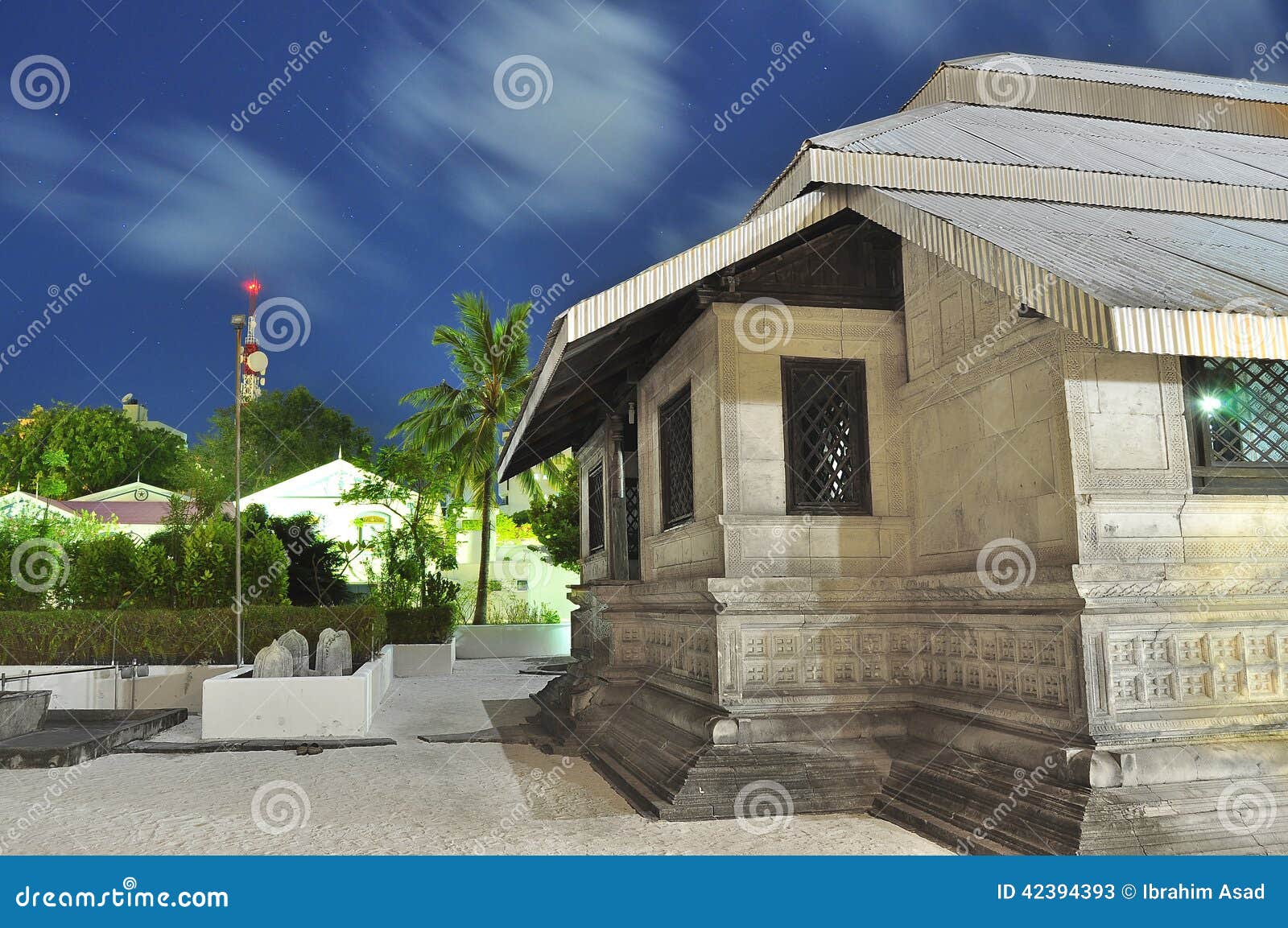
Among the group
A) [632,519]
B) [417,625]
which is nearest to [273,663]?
[632,519]

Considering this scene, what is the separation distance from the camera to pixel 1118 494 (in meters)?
5.40

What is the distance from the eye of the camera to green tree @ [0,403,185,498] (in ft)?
159

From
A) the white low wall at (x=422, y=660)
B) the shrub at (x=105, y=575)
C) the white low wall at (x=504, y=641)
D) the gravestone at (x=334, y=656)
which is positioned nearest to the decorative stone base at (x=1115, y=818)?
the gravestone at (x=334, y=656)

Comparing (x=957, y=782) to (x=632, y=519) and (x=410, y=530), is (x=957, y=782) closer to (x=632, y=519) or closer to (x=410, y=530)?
(x=632, y=519)

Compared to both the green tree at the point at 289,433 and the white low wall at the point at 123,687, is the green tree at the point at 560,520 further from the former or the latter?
the green tree at the point at 289,433

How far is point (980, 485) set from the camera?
650cm

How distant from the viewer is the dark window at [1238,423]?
5605mm

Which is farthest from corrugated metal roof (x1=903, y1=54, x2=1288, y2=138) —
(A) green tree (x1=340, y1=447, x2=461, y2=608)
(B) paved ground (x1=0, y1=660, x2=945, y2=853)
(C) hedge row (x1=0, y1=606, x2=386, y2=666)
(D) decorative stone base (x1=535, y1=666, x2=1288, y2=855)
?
(A) green tree (x1=340, y1=447, x2=461, y2=608)

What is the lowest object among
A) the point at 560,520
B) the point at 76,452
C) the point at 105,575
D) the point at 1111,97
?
the point at 105,575

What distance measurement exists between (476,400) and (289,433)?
113ft

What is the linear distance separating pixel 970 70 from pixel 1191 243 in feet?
16.7

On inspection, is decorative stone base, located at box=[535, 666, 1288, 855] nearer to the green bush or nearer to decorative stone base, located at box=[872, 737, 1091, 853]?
decorative stone base, located at box=[872, 737, 1091, 853]

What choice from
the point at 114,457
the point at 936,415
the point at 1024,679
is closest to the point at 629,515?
the point at 936,415

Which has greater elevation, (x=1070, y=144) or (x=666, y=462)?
(x=1070, y=144)
